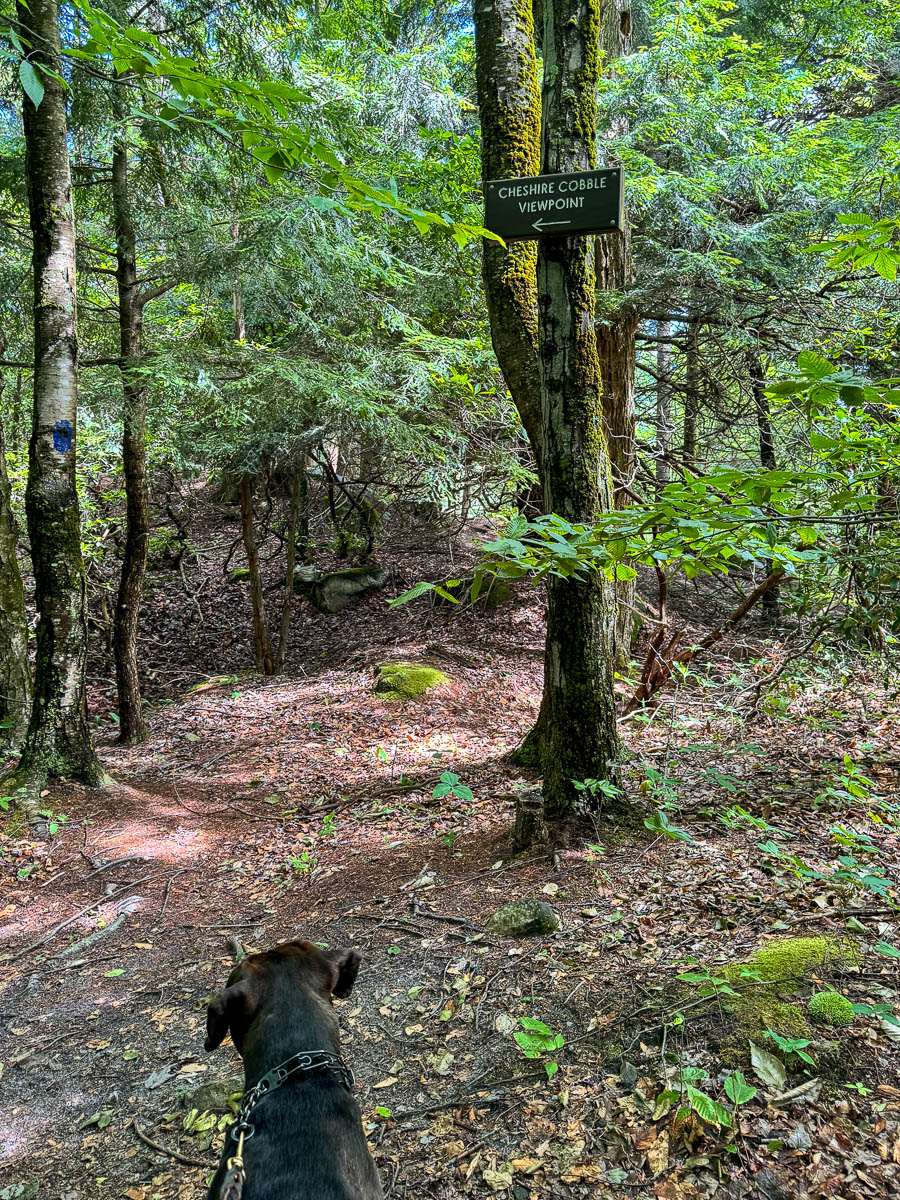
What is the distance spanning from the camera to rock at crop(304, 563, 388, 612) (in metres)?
13.2

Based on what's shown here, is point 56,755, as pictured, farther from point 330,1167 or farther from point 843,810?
point 843,810

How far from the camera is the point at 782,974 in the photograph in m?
2.91

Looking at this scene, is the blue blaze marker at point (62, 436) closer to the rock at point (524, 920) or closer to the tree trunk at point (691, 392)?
the rock at point (524, 920)

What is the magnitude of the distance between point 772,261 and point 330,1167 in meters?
9.99

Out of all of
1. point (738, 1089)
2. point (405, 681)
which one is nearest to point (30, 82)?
point (738, 1089)

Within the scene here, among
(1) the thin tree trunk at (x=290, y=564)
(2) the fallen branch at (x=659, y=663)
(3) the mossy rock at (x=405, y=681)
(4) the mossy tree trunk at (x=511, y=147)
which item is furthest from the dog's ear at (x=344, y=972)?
(1) the thin tree trunk at (x=290, y=564)

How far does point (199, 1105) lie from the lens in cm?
301

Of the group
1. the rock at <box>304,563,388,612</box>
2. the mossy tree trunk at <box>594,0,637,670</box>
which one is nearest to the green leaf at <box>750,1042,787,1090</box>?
the mossy tree trunk at <box>594,0,637,670</box>

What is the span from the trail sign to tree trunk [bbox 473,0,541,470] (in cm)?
141

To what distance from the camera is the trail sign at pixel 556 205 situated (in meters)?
3.45

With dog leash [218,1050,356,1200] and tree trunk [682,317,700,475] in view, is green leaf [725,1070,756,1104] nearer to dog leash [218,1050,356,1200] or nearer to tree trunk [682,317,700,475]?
dog leash [218,1050,356,1200]

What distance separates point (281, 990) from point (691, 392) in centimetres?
921

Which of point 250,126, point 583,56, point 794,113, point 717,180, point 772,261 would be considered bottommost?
point 250,126

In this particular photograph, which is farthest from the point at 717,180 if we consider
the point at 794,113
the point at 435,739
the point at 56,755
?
the point at 56,755
